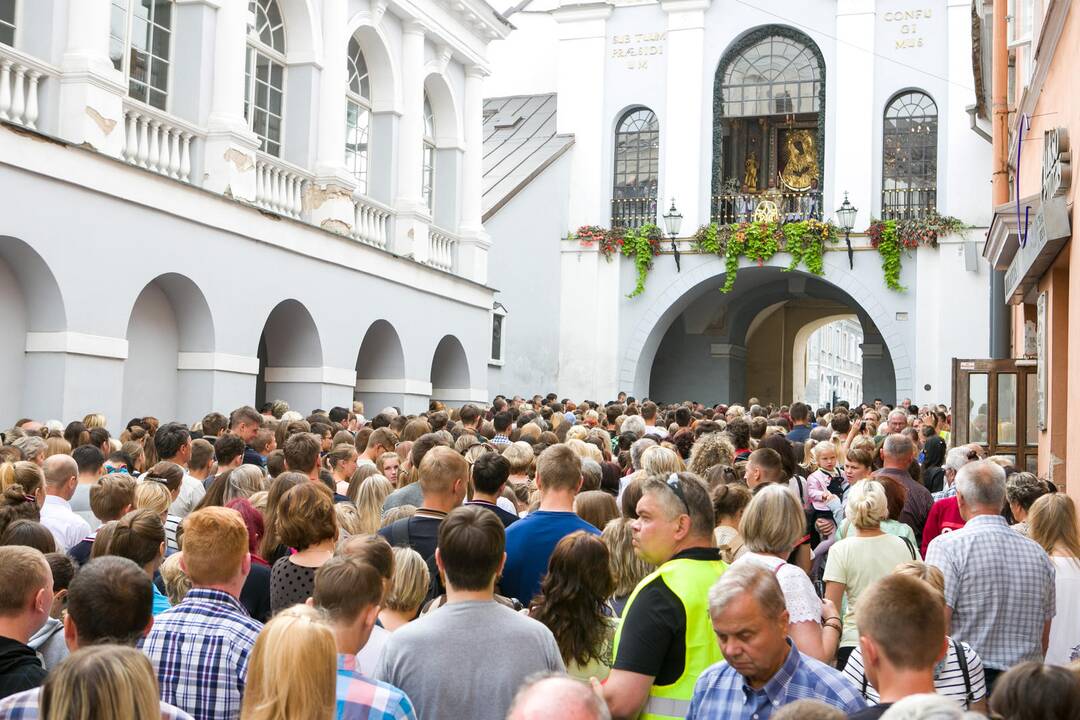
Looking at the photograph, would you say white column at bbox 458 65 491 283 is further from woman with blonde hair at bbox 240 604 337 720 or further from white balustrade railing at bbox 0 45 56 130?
woman with blonde hair at bbox 240 604 337 720

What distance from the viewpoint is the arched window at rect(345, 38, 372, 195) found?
69.5 ft

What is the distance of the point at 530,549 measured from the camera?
5852mm

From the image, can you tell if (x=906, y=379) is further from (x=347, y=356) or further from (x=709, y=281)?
(x=347, y=356)

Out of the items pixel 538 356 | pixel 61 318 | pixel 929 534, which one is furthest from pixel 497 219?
pixel 929 534

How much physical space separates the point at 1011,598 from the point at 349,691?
346 cm

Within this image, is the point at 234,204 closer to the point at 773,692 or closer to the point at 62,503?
the point at 62,503

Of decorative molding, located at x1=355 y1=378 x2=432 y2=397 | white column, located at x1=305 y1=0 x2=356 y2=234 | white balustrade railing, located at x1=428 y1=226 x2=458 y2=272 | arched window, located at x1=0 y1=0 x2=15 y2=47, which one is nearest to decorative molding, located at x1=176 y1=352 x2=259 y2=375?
white column, located at x1=305 y1=0 x2=356 y2=234

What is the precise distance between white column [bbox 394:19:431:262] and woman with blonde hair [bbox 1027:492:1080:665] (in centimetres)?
1673

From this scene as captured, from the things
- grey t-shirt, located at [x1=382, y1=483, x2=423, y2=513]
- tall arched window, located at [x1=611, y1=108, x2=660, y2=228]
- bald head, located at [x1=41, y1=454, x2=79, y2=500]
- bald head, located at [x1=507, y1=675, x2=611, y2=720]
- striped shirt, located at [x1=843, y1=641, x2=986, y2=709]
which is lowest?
striped shirt, located at [x1=843, y1=641, x2=986, y2=709]

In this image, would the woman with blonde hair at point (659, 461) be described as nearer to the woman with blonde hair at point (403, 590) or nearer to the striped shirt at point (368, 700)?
the woman with blonde hair at point (403, 590)

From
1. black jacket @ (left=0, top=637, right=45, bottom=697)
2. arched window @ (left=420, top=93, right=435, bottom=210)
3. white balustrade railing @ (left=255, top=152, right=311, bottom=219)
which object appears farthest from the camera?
arched window @ (left=420, top=93, right=435, bottom=210)

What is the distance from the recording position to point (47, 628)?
4473 mm

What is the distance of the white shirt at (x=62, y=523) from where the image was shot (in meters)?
6.65

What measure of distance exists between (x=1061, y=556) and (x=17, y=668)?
4792 millimetres
